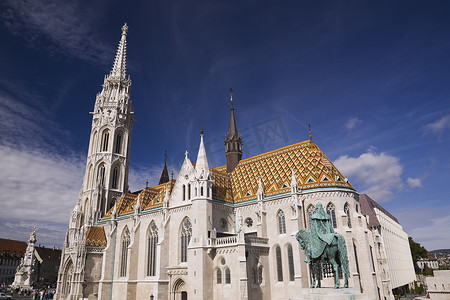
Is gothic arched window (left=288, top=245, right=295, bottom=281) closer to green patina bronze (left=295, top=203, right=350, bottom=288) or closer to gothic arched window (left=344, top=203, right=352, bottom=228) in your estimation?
gothic arched window (left=344, top=203, right=352, bottom=228)

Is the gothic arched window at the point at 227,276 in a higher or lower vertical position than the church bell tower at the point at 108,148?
lower

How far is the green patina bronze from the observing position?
49.1 ft

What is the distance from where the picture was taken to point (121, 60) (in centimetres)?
5697

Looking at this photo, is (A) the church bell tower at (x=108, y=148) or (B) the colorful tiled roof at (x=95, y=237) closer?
(B) the colorful tiled roof at (x=95, y=237)

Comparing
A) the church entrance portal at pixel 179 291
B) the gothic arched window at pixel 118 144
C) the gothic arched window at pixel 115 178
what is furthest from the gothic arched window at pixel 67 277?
the gothic arched window at pixel 118 144

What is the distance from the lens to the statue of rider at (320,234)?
49.4 ft

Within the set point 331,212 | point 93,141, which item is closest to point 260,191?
point 331,212

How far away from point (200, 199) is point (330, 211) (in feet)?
40.7

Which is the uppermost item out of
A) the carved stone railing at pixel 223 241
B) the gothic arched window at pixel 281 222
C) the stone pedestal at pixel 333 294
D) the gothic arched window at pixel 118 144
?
the gothic arched window at pixel 118 144

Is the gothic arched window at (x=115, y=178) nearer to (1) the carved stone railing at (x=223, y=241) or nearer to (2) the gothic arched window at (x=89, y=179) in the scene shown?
(2) the gothic arched window at (x=89, y=179)

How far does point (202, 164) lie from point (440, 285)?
891 inches

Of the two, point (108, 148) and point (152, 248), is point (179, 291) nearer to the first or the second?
point (152, 248)

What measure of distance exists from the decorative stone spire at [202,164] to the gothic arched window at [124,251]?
50.1 ft

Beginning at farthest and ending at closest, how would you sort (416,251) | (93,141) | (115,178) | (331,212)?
(416,251) → (93,141) → (115,178) → (331,212)
